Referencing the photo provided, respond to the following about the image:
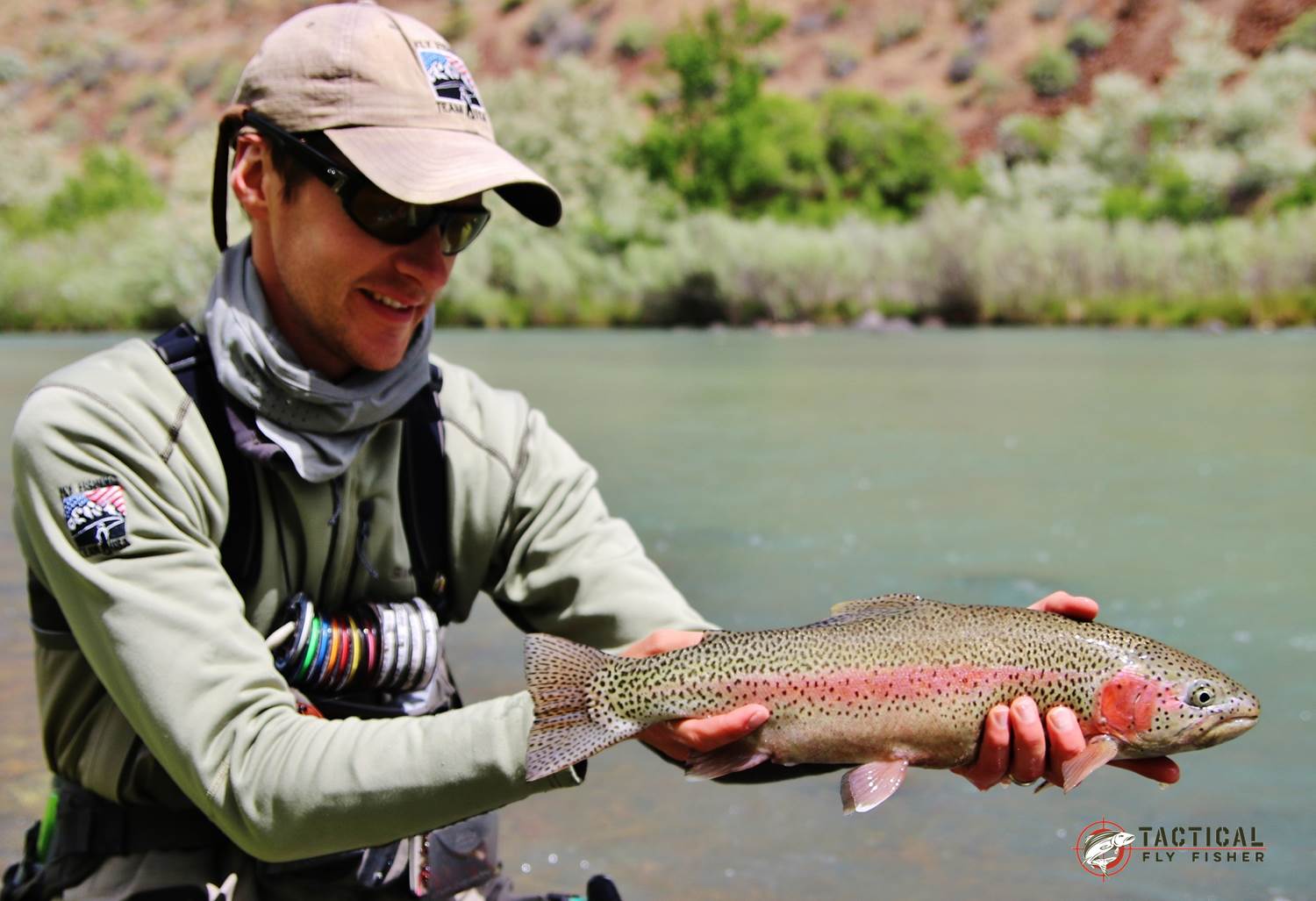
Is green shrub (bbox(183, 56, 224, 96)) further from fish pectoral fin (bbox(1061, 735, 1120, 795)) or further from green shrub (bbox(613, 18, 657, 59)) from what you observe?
fish pectoral fin (bbox(1061, 735, 1120, 795))

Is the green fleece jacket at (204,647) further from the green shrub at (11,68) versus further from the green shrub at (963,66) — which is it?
the green shrub at (11,68)

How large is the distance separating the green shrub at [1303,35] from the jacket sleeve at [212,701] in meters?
63.6

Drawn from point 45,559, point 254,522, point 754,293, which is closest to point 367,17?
point 254,522

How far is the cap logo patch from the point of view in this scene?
2.40m

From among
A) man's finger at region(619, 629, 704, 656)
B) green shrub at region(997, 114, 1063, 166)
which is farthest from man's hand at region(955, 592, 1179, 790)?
green shrub at region(997, 114, 1063, 166)

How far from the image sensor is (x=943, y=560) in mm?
8828

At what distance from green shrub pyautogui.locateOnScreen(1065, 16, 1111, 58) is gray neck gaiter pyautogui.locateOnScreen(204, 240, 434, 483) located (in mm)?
71366

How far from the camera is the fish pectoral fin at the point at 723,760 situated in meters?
2.19

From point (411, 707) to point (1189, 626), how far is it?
569cm

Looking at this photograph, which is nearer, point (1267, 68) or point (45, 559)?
point (45, 559)

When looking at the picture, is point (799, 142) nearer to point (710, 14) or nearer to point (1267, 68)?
point (710, 14)

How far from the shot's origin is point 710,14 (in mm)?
64188

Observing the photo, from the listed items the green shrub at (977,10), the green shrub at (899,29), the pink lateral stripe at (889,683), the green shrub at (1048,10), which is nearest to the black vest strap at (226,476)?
the pink lateral stripe at (889,683)

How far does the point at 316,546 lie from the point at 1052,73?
6823cm
